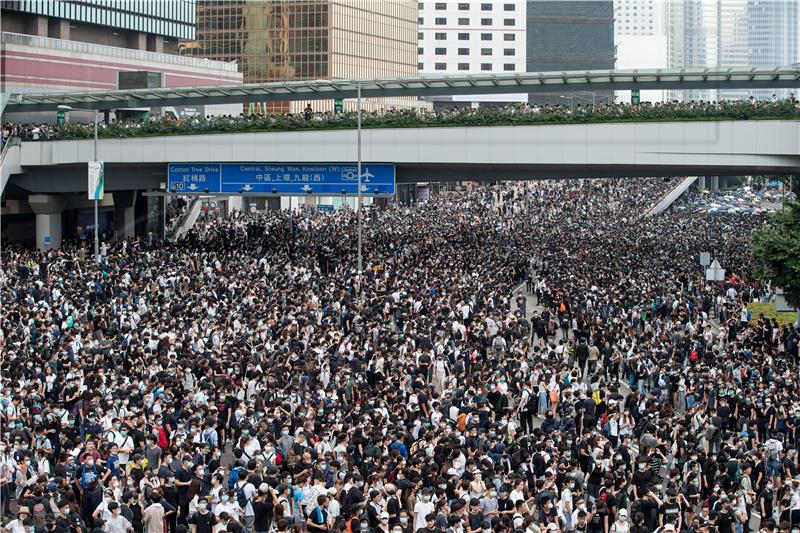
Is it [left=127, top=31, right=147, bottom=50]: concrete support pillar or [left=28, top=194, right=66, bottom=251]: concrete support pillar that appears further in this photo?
[left=127, top=31, right=147, bottom=50]: concrete support pillar

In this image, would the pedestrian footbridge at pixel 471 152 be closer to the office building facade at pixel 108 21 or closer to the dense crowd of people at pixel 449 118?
the dense crowd of people at pixel 449 118

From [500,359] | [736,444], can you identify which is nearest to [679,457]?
[736,444]

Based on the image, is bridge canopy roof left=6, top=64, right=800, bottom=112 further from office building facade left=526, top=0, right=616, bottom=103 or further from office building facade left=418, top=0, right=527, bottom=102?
office building facade left=526, top=0, right=616, bottom=103

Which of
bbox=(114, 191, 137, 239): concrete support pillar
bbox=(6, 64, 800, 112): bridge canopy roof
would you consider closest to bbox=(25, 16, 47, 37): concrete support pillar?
bbox=(114, 191, 137, 239): concrete support pillar

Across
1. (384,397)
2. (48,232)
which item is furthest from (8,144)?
(384,397)

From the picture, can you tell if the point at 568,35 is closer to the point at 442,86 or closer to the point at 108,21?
the point at 108,21
